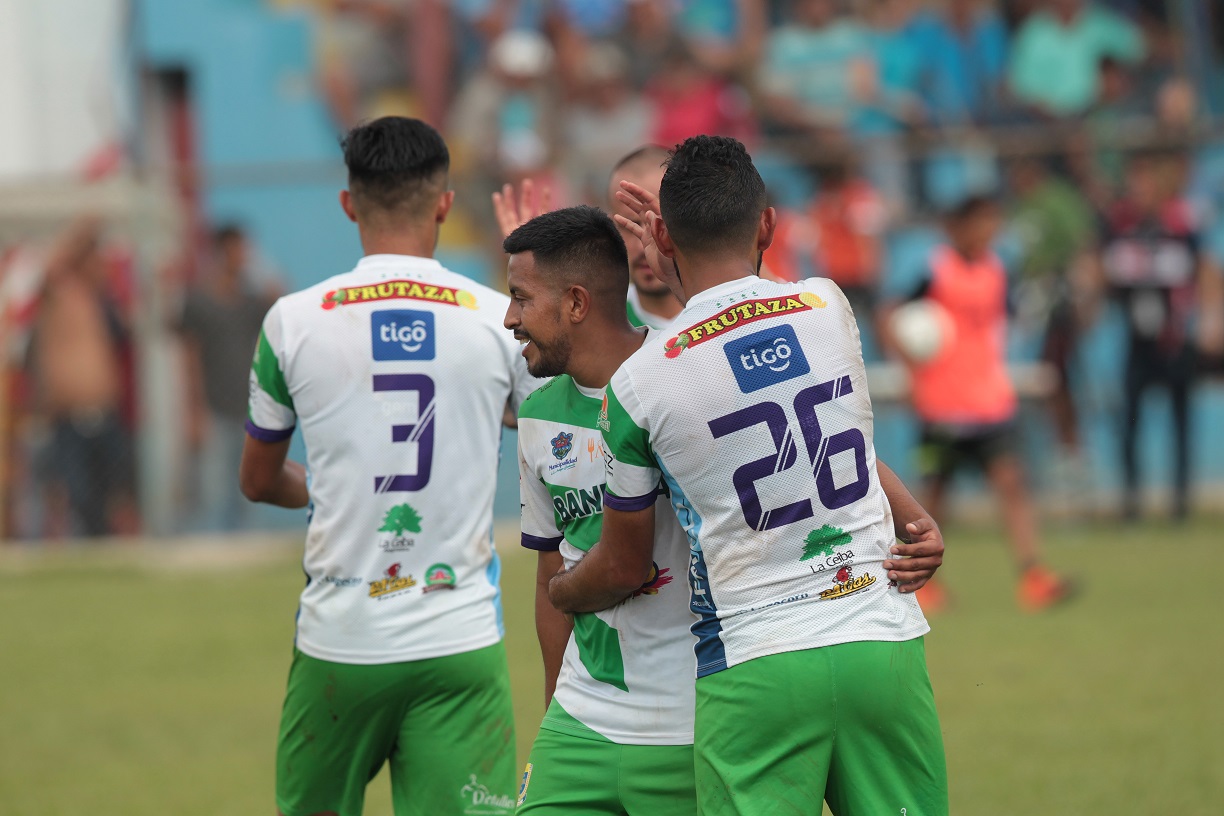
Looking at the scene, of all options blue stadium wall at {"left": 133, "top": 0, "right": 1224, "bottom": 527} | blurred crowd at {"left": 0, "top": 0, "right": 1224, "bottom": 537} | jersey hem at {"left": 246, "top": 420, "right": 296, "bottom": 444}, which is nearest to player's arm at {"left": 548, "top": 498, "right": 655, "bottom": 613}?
jersey hem at {"left": 246, "top": 420, "right": 296, "bottom": 444}

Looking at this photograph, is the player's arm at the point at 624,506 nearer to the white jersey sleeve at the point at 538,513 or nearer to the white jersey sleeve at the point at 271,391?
the white jersey sleeve at the point at 538,513

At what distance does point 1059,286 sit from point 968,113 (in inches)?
114

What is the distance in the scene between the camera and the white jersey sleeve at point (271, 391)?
403cm

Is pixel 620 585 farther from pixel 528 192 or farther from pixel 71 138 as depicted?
pixel 71 138

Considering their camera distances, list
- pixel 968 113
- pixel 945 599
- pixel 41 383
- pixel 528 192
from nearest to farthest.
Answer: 1. pixel 528 192
2. pixel 945 599
3. pixel 41 383
4. pixel 968 113

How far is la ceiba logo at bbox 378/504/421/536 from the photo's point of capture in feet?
13.1

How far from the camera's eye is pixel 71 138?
16.2 meters

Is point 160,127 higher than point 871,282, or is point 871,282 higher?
point 160,127

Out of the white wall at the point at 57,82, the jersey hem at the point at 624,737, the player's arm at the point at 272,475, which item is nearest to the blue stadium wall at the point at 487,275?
the white wall at the point at 57,82

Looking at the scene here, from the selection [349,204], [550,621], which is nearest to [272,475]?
[349,204]

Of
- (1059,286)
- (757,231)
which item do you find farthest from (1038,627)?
(757,231)

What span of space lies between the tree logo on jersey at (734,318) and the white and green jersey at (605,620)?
0.98ft

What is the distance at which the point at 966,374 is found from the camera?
1029 centimetres

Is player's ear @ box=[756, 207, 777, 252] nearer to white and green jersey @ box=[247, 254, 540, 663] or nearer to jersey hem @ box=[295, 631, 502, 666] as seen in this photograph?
white and green jersey @ box=[247, 254, 540, 663]
